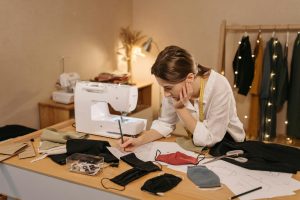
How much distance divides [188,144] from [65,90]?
165 centimetres

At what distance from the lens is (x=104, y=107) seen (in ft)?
5.71

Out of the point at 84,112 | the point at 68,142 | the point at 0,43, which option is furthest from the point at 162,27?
the point at 68,142

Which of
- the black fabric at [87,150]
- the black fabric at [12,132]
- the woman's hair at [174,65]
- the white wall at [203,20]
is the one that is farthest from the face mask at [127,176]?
the white wall at [203,20]

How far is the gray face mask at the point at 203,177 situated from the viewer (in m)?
1.14

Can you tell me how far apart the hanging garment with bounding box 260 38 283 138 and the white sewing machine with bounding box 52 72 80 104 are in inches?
78.0

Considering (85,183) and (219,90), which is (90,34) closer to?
(219,90)

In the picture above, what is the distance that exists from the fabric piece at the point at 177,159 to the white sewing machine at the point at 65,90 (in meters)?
1.52

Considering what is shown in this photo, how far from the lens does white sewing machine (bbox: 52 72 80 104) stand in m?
2.69

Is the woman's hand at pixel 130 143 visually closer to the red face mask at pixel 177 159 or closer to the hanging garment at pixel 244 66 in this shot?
the red face mask at pixel 177 159

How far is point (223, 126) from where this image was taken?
58.0 inches

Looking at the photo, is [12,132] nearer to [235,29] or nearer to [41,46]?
[41,46]

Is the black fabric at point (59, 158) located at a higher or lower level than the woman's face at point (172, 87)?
lower

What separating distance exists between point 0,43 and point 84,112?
1175mm

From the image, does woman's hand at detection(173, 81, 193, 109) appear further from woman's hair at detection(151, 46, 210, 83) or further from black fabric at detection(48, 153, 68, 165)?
black fabric at detection(48, 153, 68, 165)
